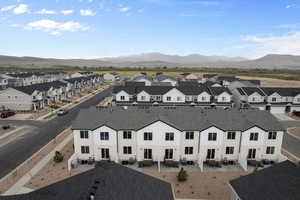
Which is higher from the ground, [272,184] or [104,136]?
[272,184]

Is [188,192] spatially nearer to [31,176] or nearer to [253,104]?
[31,176]

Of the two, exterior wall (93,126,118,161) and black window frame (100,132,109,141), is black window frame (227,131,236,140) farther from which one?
black window frame (100,132,109,141)

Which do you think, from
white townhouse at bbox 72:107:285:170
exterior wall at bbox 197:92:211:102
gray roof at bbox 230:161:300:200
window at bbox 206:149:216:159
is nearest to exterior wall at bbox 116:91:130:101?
exterior wall at bbox 197:92:211:102

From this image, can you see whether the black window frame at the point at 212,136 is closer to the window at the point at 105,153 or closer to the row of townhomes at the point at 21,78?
the window at the point at 105,153

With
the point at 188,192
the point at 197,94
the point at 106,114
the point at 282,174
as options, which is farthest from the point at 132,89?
the point at 282,174

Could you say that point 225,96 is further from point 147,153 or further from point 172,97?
point 147,153

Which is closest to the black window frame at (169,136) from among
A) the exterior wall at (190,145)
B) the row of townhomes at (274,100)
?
the exterior wall at (190,145)

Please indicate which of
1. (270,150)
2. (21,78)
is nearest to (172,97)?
(270,150)
